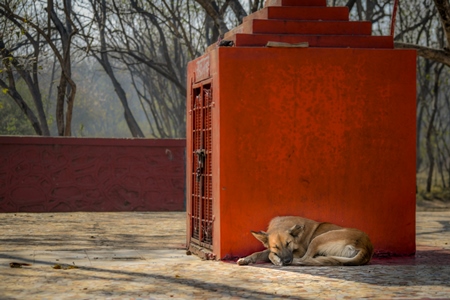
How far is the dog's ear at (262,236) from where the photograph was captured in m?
9.30

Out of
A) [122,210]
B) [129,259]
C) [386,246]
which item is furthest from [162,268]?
[122,210]

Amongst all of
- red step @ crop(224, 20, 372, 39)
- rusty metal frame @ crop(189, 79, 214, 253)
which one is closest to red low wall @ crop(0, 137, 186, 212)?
rusty metal frame @ crop(189, 79, 214, 253)

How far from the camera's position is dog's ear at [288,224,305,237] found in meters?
9.22

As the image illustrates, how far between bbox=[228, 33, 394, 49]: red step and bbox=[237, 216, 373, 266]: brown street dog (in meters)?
2.27

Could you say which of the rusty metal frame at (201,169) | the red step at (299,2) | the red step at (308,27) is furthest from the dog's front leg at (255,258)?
the red step at (299,2)

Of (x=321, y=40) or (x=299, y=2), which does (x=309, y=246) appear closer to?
(x=321, y=40)

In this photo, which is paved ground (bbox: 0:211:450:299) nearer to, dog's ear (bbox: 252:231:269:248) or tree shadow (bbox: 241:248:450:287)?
tree shadow (bbox: 241:248:450:287)

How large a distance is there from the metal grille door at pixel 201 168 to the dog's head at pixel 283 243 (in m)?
1.14

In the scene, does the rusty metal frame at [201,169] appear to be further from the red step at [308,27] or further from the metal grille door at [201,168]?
the red step at [308,27]

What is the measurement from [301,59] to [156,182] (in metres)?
10.8

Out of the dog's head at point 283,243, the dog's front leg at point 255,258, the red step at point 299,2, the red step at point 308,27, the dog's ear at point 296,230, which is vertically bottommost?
the dog's front leg at point 255,258

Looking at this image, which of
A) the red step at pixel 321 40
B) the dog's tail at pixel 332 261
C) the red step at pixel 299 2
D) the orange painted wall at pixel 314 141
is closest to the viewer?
the dog's tail at pixel 332 261

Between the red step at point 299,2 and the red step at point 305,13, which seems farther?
the red step at point 299,2

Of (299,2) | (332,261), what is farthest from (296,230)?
(299,2)
